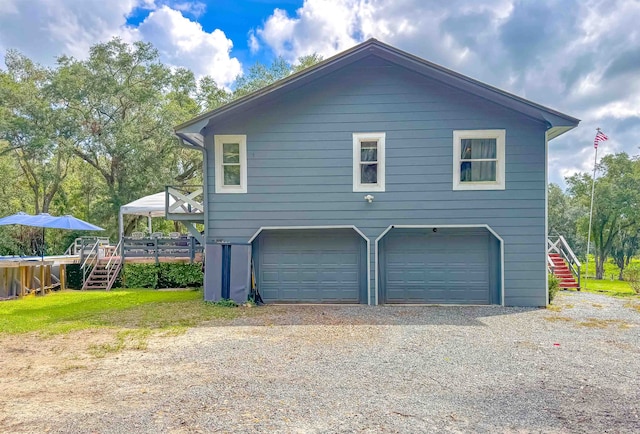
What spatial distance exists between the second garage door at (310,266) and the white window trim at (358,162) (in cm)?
122

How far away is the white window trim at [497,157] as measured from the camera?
9.69 metres

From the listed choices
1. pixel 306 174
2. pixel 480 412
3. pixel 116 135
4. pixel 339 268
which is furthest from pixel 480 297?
pixel 116 135

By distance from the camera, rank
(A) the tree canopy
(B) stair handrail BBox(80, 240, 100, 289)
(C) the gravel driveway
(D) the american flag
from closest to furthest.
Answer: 1. (C) the gravel driveway
2. (D) the american flag
3. (B) stair handrail BBox(80, 240, 100, 289)
4. (A) the tree canopy

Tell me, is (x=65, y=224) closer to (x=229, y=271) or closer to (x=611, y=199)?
(x=229, y=271)

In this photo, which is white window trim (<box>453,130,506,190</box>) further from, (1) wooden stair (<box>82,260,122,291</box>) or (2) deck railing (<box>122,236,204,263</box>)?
(1) wooden stair (<box>82,260,122,291</box>)

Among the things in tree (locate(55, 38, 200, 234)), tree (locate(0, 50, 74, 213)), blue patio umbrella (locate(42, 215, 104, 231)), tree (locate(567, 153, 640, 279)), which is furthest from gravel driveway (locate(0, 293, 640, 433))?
tree (locate(567, 153, 640, 279))

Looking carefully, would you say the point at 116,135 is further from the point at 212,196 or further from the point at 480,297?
the point at 480,297

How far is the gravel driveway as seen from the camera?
11.6 ft

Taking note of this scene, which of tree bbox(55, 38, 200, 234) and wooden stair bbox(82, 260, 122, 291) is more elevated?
tree bbox(55, 38, 200, 234)

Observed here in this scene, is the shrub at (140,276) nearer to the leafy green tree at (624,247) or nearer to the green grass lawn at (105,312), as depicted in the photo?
the green grass lawn at (105,312)

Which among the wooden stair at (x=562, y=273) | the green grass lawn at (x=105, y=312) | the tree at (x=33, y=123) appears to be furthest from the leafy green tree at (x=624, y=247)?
the tree at (x=33, y=123)

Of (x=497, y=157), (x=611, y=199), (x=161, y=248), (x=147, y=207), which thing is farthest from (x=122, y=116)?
(x=611, y=199)

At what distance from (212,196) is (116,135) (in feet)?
42.7

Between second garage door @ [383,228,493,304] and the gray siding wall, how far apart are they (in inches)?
17.9
